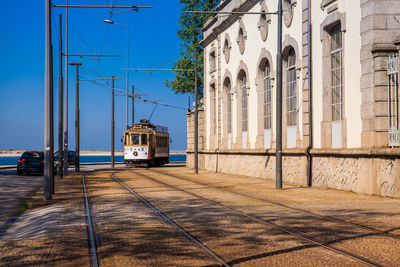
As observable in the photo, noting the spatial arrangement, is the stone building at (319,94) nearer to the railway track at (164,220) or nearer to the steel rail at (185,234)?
the steel rail at (185,234)

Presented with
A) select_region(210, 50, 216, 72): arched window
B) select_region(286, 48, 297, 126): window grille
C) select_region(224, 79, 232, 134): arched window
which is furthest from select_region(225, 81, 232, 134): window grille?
select_region(286, 48, 297, 126): window grille

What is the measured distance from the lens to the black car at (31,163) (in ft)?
106

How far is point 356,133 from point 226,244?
10.8 m

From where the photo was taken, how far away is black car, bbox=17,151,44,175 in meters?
32.4

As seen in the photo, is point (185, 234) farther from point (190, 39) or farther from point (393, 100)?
point (190, 39)

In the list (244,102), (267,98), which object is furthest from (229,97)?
(267,98)

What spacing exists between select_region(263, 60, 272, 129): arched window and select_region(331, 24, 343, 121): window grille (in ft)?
22.9

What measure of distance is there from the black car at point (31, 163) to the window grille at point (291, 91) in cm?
1594

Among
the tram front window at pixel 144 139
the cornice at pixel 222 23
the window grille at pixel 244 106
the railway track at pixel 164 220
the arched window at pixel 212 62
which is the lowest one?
the railway track at pixel 164 220

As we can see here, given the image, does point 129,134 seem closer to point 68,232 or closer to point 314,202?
point 314,202

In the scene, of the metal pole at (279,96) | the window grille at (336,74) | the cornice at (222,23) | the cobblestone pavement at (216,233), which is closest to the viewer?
the cobblestone pavement at (216,233)

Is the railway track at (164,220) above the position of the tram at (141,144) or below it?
below

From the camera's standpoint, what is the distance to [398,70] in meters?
15.3

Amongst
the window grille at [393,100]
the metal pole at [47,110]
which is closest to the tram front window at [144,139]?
the metal pole at [47,110]
